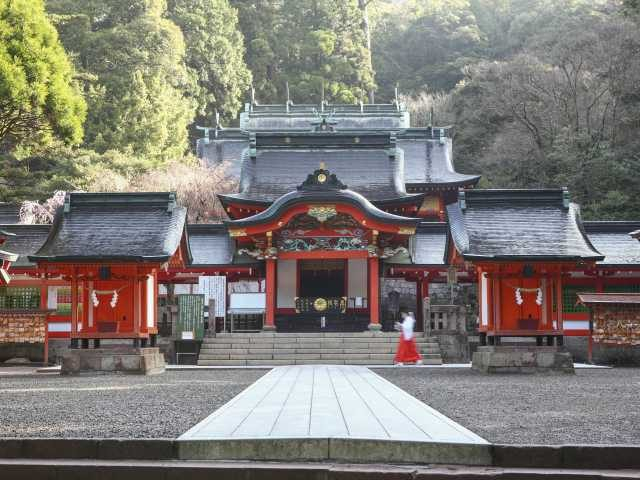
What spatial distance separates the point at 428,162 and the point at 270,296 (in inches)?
689

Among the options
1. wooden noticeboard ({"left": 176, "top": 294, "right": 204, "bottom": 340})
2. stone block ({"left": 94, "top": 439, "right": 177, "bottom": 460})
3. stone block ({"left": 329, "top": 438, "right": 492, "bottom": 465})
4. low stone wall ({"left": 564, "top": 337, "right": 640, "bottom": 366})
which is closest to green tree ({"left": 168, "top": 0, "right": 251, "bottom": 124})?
wooden noticeboard ({"left": 176, "top": 294, "right": 204, "bottom": 340})

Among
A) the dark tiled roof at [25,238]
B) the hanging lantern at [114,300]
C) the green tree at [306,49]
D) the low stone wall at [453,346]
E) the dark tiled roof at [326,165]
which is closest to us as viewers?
the hanging lantern at [114,300]

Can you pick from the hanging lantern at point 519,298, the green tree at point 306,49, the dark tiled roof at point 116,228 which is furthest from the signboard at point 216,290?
the green tree at point 306,49

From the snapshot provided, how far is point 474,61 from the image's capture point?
68188mm

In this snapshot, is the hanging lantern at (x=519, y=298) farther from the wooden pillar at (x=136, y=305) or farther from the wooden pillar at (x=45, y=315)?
the wooden pillar at (x=45, y=315)

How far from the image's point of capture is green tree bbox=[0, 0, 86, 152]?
2612 cm

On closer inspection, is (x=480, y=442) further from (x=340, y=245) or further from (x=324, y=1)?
(x=324, y=1)

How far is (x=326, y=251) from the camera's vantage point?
29344 mm

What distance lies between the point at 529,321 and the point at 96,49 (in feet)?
128

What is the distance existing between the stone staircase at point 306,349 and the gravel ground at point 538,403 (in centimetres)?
564

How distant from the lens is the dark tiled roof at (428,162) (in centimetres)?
4012

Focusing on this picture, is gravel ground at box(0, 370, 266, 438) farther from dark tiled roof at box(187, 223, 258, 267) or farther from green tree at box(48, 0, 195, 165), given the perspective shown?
green tree at box(48, 0, 195, 165)

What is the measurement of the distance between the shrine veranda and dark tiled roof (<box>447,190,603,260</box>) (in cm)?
5

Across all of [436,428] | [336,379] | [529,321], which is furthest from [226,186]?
[436,428]
